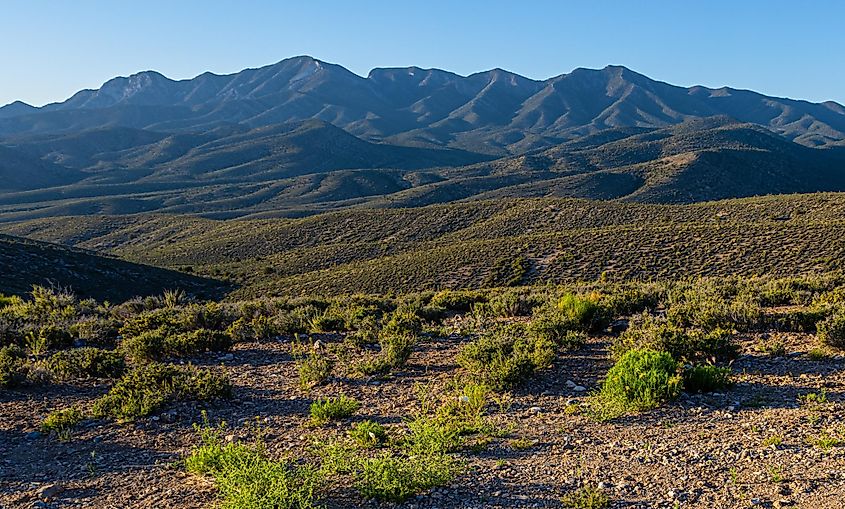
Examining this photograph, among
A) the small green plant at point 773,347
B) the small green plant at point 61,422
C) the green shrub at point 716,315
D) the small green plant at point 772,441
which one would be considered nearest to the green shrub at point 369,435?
the small green plant at point 61,422

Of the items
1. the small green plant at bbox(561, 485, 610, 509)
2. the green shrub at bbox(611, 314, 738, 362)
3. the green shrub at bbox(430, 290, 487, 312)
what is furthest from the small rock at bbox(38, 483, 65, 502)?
the green shrub at bbox(430, 290, 487, 312)

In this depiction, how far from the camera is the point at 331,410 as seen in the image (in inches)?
258

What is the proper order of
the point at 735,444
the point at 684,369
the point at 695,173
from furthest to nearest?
1. the point at 695,173
2. the point at 684,369
3. the point at 735,444

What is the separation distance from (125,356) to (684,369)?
856cm

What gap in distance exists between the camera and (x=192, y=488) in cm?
496

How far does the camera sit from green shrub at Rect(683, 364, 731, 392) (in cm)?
677

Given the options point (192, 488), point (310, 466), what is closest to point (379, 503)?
point (310, 466)

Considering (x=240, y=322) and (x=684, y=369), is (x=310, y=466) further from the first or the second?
(x=240, y=322)

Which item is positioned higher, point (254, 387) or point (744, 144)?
point (744, 144)

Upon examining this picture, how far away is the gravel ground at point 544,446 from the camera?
4578 mm

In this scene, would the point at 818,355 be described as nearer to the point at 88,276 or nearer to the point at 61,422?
the point at 61,422

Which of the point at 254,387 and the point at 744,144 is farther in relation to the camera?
the point at 744,144

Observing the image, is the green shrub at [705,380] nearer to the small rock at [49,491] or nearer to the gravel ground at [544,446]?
the gravel ground at [544,446]

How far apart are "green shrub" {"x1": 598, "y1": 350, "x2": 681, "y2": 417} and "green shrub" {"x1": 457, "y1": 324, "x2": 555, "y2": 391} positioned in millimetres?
1038
